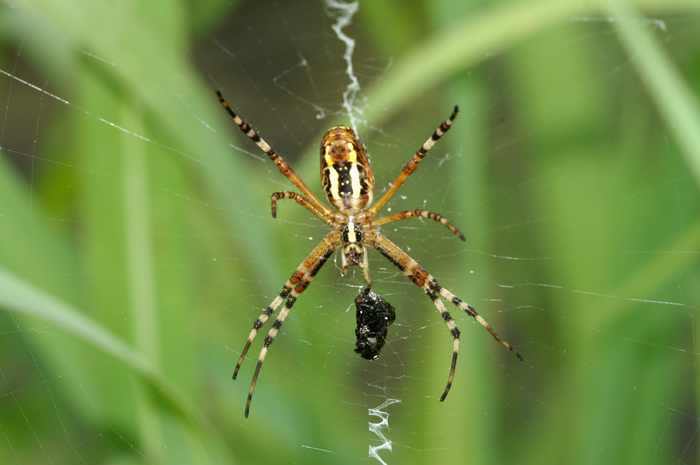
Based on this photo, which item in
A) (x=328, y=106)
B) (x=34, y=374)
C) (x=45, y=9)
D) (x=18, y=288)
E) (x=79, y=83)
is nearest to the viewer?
(x=18, y=288)

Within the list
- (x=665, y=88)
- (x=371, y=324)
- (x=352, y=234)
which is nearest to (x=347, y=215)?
(x=352, y=234)

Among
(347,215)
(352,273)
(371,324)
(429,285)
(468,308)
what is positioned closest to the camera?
(371,324)

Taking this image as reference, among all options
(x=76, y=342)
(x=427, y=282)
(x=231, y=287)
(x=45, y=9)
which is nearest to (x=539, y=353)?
(x=427, y=282)

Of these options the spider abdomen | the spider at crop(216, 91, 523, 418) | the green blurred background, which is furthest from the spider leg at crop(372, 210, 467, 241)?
the spider abdomen

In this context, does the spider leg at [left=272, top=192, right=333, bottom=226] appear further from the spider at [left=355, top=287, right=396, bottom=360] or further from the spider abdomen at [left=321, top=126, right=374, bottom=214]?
the spider at [left=355, top=287, right=396, bottom=360]

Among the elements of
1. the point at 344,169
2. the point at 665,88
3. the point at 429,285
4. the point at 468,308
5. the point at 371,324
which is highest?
the point at 665,88

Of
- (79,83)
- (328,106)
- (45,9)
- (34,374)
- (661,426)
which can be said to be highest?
(328,106)

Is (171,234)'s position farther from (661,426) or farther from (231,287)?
(661,426)

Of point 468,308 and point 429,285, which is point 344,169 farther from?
point 468,308
